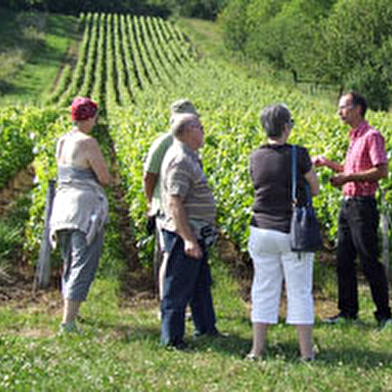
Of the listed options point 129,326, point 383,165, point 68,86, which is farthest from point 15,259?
point 68,86

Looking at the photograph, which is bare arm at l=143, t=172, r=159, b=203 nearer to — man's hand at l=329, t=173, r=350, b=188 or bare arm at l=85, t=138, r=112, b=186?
bare arm at l=85, t=138, r=112, b=186

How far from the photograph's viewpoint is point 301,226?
4184 millimetres

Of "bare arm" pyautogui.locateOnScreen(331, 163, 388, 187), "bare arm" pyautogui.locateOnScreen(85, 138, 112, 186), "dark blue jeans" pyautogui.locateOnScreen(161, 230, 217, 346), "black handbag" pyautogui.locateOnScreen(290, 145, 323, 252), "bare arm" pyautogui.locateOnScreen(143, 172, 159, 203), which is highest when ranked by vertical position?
"bare arm" pyautogui.locateOnScreen(85, 138, 112, 186)

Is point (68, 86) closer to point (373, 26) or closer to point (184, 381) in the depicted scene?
point (373, 26)

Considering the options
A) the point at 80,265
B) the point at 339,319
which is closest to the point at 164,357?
the point at 80,265

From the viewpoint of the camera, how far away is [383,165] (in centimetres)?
497

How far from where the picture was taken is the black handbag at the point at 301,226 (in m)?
4.16

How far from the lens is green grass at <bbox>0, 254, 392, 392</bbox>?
153 inches

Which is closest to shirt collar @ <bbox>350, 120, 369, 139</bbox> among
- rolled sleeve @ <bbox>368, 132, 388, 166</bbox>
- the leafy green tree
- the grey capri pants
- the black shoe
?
rolled sleeve @ <bbox>368, 132, 388, 166</bbox>

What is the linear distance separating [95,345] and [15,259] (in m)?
3.17

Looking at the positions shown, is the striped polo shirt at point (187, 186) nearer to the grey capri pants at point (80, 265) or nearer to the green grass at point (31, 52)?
the grey capri pants at point (80, 265)

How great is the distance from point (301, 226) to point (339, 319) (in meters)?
1.66

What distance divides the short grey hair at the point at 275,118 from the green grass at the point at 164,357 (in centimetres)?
161

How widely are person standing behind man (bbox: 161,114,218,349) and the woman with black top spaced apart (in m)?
0.44
